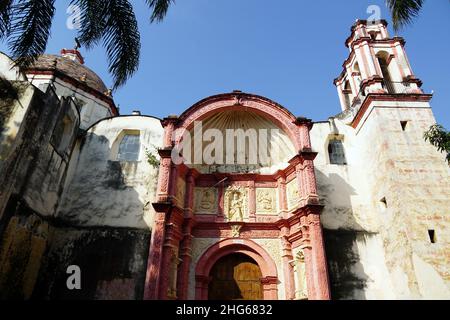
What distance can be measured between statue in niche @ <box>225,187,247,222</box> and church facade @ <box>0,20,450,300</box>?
0.19ft

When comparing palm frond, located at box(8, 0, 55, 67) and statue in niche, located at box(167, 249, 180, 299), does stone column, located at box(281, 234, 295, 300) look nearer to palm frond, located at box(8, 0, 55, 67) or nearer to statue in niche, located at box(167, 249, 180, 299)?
statue in niche, located at box(167, 249, 180, 299)

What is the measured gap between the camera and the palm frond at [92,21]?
634cm

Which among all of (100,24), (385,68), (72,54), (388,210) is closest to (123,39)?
(100,24)

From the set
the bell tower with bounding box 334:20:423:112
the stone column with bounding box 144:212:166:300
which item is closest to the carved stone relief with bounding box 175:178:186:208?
the stone column with bounding box 144:212:166:300

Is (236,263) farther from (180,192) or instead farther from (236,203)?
(180,192)

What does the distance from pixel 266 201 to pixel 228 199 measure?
1.58 meters

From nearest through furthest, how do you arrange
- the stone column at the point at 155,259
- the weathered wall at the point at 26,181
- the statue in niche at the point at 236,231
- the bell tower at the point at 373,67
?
the weathered wall at the point at 26,181 < the stone column at the point at 155,259 < the statue in niche at the point at 236,231 < the bell tower at the point at 373,67

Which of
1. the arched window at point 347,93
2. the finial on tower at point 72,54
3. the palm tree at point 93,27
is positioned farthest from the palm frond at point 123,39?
the finial on tower at point 72,54

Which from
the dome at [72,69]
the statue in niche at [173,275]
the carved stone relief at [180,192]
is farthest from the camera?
the dome at [72,69]

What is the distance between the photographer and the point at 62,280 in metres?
10.9

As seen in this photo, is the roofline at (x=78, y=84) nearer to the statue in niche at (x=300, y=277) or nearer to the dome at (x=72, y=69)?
the dome at (x=72, y=69)

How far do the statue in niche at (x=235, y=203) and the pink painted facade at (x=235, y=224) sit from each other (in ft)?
0.70

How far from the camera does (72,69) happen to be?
1855cm

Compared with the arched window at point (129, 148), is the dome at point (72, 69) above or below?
above
